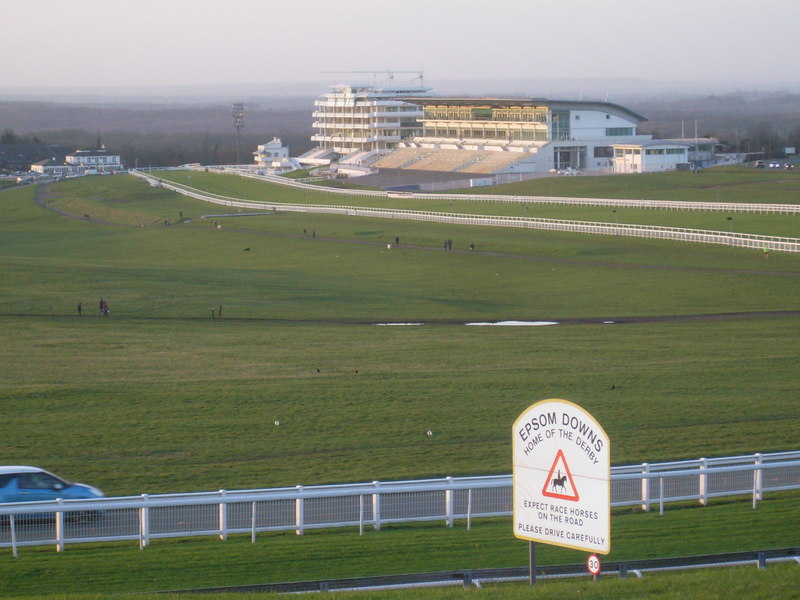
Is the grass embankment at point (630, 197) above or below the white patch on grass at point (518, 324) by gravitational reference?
above

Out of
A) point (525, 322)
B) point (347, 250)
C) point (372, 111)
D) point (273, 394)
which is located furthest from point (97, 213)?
point (273, 394)

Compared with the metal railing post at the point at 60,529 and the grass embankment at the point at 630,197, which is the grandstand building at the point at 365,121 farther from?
the metal railing post at the point at 60,529

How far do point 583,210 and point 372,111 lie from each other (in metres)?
68.6

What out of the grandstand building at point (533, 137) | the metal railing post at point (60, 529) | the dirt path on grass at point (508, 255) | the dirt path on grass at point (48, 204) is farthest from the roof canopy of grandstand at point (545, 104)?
the metal railing post at point (60, 529)

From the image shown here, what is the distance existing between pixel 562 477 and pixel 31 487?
9341mm

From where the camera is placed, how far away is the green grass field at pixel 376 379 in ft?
44.7

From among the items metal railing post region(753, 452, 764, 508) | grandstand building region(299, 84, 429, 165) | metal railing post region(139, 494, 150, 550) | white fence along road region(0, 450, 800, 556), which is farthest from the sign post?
grandstand building region(299, 84, 429, 165)

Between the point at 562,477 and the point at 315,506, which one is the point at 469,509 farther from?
the point at 562,477

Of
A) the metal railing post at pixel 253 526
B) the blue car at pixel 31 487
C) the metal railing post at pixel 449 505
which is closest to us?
the metal railing post at pixel 253 526

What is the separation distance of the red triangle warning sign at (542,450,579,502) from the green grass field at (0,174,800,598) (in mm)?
1623

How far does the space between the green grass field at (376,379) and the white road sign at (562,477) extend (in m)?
1.46

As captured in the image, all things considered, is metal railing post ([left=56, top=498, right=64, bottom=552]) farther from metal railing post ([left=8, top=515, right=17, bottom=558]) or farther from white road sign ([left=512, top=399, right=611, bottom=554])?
white road sign ([left=512, top=399, right=611, bottom=554])

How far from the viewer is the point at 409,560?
42.4 feet

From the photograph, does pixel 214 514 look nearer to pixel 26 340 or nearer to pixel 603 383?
pixel 603 383
